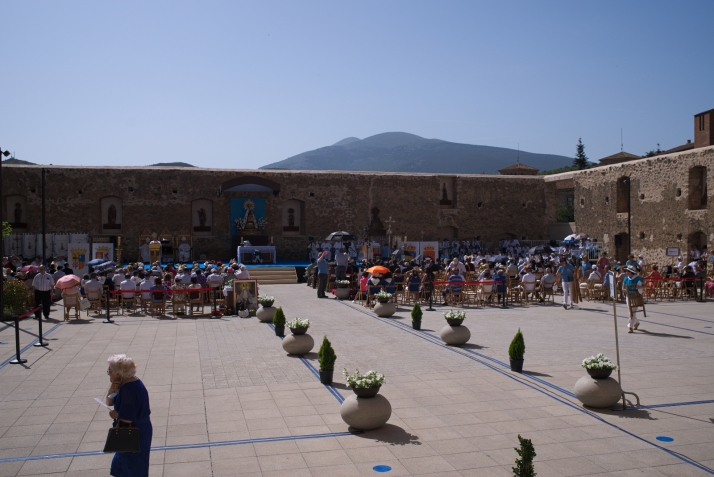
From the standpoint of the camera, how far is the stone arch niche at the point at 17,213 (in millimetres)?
30250

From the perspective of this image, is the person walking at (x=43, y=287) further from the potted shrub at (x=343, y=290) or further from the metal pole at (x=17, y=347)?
the potted shrub at (x=343, y=290)

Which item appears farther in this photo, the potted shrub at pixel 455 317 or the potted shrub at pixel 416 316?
the potted shrub at pixel 416 316

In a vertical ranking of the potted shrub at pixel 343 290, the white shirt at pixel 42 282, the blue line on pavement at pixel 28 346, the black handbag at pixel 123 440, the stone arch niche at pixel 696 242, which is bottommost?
the blue line on pavement at pixel 28 346

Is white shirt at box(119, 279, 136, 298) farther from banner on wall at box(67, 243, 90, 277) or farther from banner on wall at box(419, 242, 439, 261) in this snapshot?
banner on wall at box(419, 242, 439, 261)

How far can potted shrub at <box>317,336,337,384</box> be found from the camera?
353 inches

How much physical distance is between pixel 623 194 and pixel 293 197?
16478mm

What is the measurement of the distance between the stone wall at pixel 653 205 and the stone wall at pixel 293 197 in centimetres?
469

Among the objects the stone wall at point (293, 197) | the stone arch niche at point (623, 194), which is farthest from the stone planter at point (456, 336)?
the stone wall at point (293, 197)

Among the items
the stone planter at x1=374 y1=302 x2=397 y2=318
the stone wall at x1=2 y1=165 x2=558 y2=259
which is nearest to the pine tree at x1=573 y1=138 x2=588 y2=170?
the stone wall at x1=2 y1=165 x2=558 y2=259

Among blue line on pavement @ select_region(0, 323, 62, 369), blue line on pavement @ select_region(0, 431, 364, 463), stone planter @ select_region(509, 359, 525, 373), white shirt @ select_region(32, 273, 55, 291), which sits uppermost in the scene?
white shirt @ select_region(32, 273, 55, 291)

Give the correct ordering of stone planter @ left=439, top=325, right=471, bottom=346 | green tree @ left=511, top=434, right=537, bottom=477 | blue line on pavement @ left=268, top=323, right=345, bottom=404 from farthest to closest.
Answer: stone planter @ left=439, top=325, right=471, bottom=346, blue line on pavement @ left=268, top=323, right=345, bottom=404, green tree @ left=511, top=434, right=537, bottom=477

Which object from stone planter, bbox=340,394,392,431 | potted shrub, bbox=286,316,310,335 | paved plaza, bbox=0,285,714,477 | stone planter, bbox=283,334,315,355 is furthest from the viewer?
potted shrub, bbox=286,316,310,335

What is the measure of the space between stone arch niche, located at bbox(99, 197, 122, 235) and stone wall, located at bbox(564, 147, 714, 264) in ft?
77.2

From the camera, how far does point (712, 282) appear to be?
1994cm
